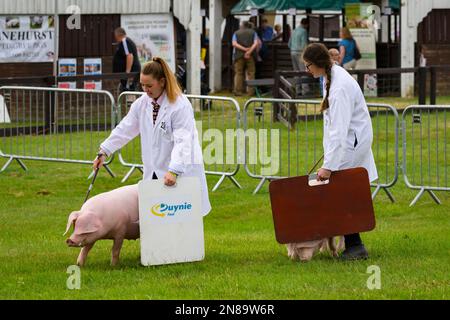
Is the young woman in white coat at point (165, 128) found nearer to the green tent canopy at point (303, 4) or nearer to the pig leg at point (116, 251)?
the pig leg at point (116, 251)

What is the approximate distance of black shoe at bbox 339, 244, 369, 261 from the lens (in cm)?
1030

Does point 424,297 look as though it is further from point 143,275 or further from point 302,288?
point 143,275

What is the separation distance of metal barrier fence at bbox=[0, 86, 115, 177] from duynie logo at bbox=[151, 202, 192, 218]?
21.7 feet

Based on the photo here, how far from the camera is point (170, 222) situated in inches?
394

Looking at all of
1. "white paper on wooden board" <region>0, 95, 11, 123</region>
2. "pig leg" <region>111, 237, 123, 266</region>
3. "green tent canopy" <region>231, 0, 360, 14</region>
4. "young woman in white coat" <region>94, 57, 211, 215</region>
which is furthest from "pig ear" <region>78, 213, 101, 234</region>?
"green tent canopy" <region>231, 0, 360, 14</region>

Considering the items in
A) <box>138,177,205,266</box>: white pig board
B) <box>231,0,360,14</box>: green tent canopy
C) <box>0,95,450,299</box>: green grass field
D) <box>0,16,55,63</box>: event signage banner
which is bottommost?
<box>0,95,450,299</box>: green grass field

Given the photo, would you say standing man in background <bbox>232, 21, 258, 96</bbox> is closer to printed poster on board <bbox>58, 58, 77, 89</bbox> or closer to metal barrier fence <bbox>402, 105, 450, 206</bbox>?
printed poster on board <bbox>58, 58, 77, 89</bbox>

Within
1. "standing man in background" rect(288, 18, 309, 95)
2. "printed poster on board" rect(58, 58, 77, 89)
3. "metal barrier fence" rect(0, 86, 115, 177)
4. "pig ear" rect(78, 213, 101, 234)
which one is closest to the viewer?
"pig ear" rect(78, 213, 101, 234)

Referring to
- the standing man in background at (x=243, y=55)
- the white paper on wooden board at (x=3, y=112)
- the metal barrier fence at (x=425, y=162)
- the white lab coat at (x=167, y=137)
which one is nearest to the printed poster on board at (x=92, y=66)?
the white paper on wooden board at (x=3, y=112)

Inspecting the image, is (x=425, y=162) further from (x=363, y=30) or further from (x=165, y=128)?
(x=363, y=30)

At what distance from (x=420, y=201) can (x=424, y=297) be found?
237 inches

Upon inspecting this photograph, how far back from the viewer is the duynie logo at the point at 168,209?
32.5ft

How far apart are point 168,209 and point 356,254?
1631 mm

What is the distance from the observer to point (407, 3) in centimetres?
3014
